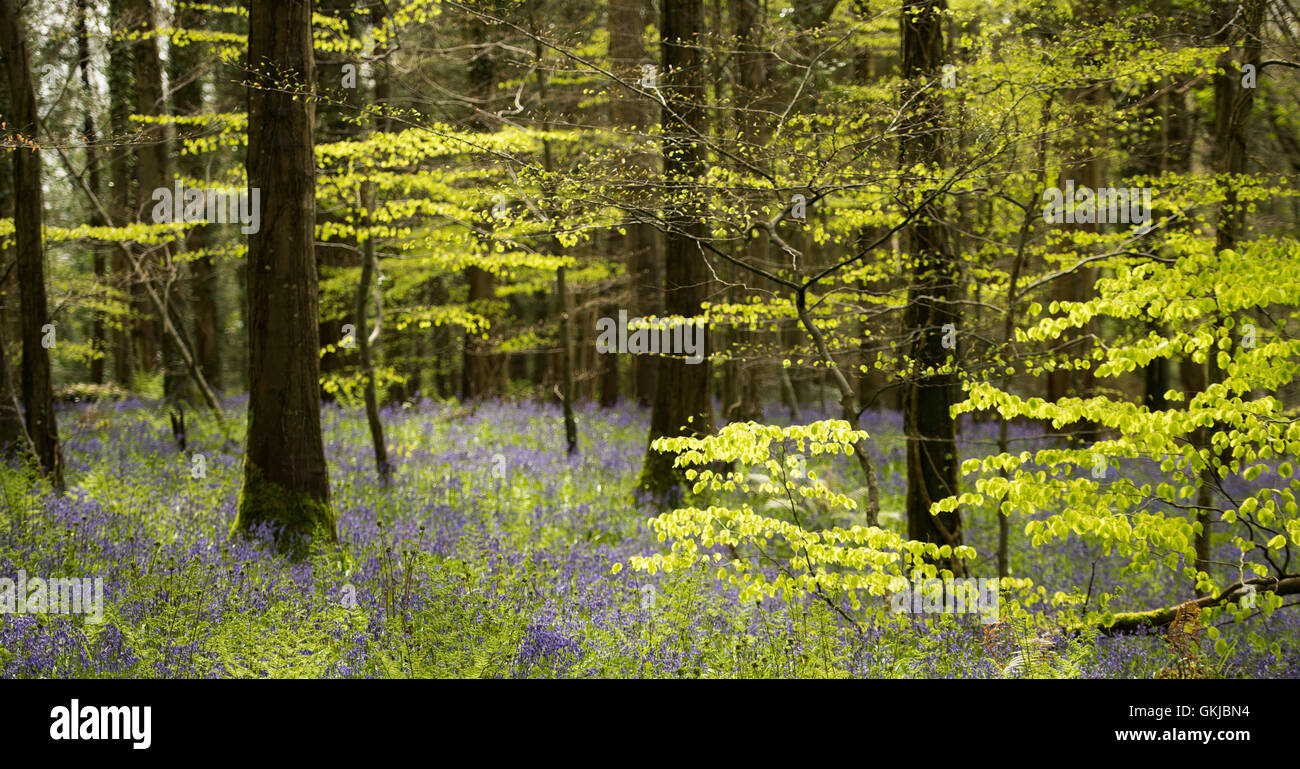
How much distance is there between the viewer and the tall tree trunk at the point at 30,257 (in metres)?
9.06

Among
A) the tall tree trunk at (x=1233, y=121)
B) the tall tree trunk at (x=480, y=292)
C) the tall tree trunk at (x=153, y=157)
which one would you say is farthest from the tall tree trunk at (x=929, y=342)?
the tall tree trunk at (x=153, y=157)

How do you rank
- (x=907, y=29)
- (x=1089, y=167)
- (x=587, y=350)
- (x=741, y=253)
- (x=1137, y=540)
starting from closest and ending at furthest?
(x=1137, y=540)
(x=907, y=29)
(x=741, y=253)
(x=1089, y=167)
(x=587, y=350)

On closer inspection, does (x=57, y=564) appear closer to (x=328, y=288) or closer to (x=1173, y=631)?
(x=1173, y=631)

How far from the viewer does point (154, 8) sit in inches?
554

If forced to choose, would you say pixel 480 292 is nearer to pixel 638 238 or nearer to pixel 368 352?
pixel 638 238

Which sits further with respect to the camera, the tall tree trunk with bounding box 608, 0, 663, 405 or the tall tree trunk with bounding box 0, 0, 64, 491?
the tall tree trunk with bounding box 608, 0, 663, 405

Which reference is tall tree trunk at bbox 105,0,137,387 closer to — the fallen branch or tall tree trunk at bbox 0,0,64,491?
tall tree trunk at bbox 0,0,64,491

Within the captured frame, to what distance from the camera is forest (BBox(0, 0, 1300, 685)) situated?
17.5 ft

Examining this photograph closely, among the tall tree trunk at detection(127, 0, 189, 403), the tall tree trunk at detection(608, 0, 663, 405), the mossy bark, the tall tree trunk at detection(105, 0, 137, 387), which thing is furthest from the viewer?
the tall tree trunk at detection(608, 0, 663, 405)


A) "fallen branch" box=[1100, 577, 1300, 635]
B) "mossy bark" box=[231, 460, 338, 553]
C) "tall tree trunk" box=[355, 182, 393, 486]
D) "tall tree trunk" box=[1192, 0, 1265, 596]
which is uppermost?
"tall tree trunk" box=[1192, 0, 1265, 596]

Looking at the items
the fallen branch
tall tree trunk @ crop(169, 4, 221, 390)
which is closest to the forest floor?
the fallen branch

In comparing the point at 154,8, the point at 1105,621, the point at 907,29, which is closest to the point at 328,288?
the point at 154,8

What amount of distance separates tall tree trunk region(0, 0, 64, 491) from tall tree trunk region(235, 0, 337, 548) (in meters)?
2.97
